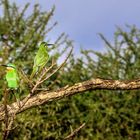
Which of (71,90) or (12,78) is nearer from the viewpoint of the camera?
(12,78)

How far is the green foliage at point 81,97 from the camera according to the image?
1465 centimetres

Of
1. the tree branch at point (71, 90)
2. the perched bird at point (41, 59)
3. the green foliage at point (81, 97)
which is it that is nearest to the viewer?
the perched bird at point (41, 59)

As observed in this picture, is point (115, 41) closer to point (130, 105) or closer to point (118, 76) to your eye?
point (118, 76)

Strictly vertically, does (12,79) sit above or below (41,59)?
below

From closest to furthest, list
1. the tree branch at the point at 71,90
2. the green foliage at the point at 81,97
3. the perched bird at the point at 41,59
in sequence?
the perched bird at the point at 41,59 → the tree branch at the point at 71,90 → the green foliage at the point at 81,97

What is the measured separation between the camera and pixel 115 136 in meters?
14.6

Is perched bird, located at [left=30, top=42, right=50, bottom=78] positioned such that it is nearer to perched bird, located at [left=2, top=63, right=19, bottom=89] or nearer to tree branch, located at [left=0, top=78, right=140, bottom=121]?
perched bird, located at [left=2, top=63, right=19, bottom=89]

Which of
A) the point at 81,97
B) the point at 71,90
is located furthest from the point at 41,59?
the point at 81,97

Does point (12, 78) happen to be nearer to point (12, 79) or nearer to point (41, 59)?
point (12, 79)

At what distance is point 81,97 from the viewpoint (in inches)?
613

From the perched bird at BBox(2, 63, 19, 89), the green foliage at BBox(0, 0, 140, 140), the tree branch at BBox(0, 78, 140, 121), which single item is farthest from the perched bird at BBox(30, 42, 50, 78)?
the green foliage at BBox(0, 0, 140, 140)

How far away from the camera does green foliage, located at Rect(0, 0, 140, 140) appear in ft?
48.1

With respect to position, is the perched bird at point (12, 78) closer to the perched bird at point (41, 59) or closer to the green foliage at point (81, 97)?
the perched bird at point (41, 59)

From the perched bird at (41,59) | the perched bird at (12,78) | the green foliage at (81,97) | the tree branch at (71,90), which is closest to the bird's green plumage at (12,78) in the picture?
the perched bird at (12,78)
